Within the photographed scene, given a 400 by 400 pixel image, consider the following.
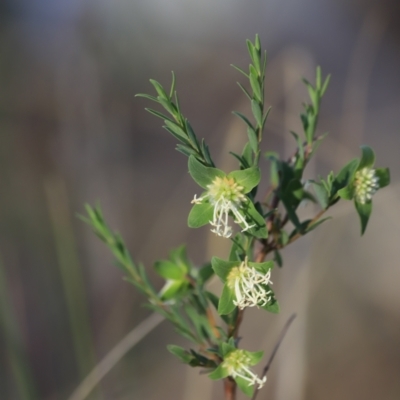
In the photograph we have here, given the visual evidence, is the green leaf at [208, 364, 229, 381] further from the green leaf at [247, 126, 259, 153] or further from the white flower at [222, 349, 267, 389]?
the green leaf at [247, 126, 259, 153]

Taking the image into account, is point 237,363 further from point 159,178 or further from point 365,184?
point 159,178

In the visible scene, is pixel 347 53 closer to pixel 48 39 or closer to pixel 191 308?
pixel 48 39

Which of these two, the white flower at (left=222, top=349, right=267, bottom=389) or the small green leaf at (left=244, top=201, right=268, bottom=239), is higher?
the small green leaf at (left=244, top=201, right=268, bottom=239)

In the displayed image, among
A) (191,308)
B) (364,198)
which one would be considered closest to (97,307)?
(191,308)

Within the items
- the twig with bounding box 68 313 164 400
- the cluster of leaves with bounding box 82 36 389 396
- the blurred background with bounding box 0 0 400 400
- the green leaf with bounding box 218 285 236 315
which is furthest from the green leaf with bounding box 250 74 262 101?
the blurred background with bounding box 0 0 400 400

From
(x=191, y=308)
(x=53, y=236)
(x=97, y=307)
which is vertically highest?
(x=191, y=308)
